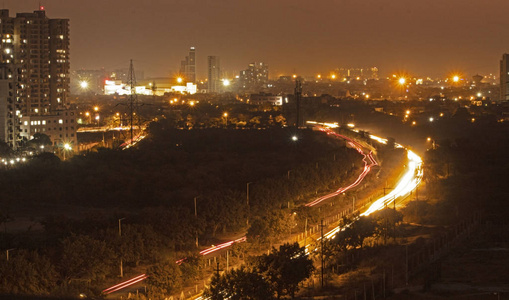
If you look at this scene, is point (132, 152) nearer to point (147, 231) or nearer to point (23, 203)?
point (23, 203)

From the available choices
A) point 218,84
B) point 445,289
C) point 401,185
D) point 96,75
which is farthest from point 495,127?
point 96,75

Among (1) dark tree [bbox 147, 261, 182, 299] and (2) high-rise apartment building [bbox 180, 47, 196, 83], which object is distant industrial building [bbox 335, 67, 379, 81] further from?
(1) dark tree [bbox 147, 261, 182, 299]

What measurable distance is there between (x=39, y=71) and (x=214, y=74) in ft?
209

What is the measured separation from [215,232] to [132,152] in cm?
1221

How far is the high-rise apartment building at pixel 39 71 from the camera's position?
1248 inches

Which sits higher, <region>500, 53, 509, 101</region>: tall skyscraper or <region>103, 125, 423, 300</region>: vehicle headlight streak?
<region>500, 53, 509, 101</region>: tall skyscraper

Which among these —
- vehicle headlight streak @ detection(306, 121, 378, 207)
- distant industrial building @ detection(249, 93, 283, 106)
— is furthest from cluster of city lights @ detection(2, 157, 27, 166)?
distant industrial building @ detection(249, 93, 283, 106)

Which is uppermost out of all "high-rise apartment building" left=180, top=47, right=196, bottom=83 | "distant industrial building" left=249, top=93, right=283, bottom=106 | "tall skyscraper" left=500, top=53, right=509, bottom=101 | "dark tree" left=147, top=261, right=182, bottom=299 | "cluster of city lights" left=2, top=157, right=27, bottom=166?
"high-rise apartment building" left=180, top=47, right=196, bottom=83

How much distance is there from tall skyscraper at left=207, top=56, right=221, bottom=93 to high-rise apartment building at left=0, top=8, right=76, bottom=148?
185 feet

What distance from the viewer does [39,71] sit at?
35.1 meters

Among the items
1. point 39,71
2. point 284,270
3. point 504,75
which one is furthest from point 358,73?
point 284,270

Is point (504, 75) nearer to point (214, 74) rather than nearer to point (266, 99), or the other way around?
point (266, 99)

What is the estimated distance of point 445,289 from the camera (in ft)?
35.2

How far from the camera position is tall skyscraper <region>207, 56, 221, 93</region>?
93719mm
